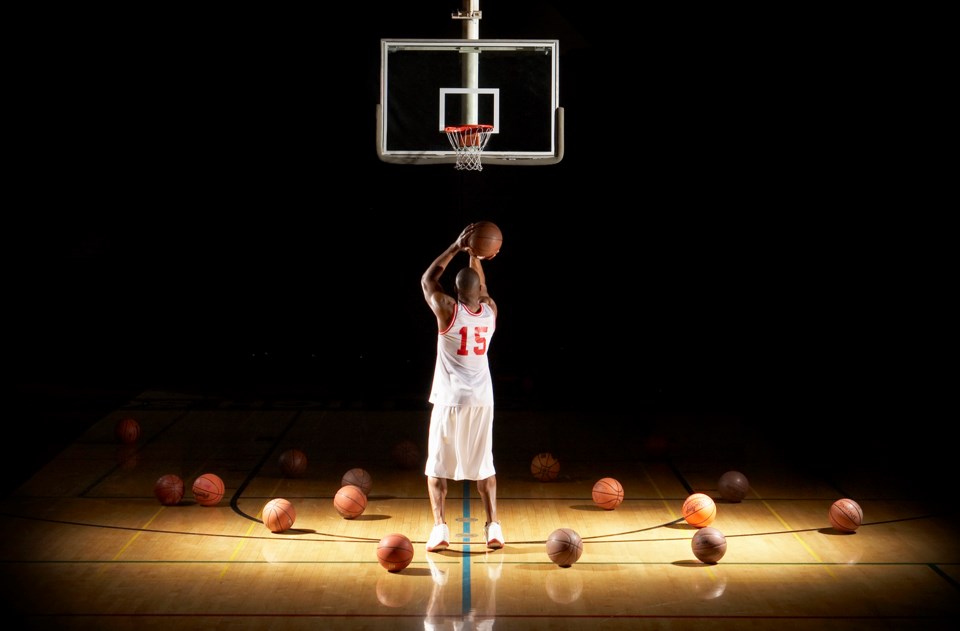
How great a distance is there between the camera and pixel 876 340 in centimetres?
1476

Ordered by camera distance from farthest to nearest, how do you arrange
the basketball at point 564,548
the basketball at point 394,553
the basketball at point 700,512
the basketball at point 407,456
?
1. the basketball at point 407,456
2. the basketball at point 700,512
3. the basketball at point 564,548
4. the basketball at point 394,553

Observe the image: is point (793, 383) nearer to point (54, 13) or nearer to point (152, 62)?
point (152, 62)

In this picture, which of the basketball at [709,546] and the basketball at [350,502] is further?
the basketball at [350,502]

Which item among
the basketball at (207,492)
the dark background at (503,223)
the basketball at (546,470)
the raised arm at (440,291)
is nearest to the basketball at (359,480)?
the basketball at (207,492)

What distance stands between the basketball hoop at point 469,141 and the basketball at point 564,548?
3467 millimetres

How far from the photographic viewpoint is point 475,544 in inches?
315

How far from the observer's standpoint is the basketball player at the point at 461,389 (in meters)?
7.55

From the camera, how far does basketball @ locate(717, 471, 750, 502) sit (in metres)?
9.33

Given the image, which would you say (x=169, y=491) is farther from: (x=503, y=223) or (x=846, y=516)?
(x=503, y=223)

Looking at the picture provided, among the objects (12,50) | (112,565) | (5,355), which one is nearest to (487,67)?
(112,565)

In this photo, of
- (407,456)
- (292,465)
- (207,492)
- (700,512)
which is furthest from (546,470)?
(207,492)

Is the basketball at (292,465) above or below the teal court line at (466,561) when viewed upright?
above

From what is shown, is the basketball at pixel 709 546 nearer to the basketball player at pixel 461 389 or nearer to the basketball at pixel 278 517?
the basketball player at pixel 461 389

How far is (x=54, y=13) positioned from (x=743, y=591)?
11113 millimetres
